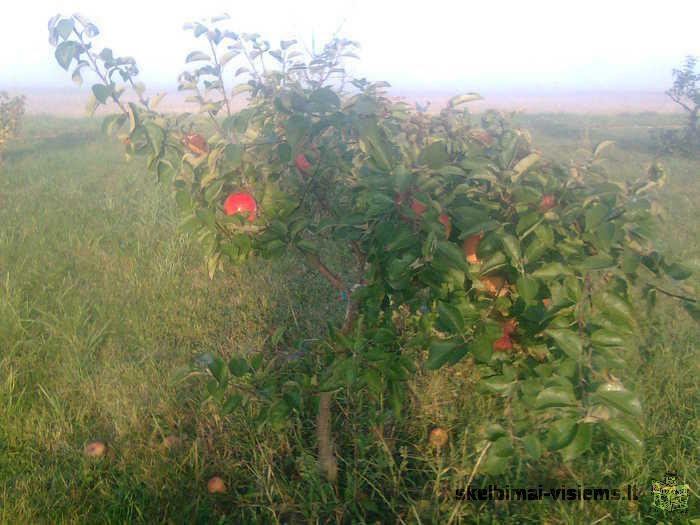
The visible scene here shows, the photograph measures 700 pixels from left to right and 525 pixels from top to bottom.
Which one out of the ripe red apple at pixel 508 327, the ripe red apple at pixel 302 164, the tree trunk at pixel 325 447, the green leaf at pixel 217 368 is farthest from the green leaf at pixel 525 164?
the tree trunk at pixel 325 447

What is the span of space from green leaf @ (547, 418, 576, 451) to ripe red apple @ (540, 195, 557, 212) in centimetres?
46

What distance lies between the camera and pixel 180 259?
3633 mm

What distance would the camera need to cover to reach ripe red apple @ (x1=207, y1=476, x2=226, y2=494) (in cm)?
178

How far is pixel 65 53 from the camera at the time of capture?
54.4 inches

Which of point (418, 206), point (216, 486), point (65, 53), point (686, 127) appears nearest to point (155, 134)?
point (65, 53)

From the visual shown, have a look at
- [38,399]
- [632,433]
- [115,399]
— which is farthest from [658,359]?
[38,399]

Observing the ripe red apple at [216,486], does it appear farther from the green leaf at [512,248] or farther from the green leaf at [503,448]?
the green leaf at [512,248]

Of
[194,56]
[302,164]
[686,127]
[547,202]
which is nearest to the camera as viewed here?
[547,202]

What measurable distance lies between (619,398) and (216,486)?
1.37 meters

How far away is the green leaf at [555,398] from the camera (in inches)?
37.6

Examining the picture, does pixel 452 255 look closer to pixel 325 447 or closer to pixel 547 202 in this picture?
pixel 547 202

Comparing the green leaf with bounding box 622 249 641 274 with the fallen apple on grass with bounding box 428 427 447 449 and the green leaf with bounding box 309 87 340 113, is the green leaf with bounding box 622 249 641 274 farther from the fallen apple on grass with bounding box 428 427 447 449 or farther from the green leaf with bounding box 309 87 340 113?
the fallen apple on grass with bounding box 428 427 447 449

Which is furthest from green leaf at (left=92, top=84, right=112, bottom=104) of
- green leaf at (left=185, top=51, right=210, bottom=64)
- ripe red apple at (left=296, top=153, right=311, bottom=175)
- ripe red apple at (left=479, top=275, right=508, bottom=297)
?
ripe red apple at (left=479, top=275, right=508, bottom=297)

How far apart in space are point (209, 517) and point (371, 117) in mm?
1355
